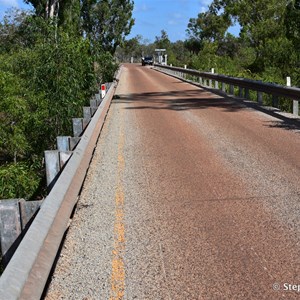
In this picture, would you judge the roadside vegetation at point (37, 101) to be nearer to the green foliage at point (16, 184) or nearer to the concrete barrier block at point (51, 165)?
the green foliage at point (16, 184)

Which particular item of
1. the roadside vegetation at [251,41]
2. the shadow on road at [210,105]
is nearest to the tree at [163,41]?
the roadside vegetation at [251,41]

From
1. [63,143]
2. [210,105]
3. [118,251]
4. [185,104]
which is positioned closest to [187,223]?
[118,251]

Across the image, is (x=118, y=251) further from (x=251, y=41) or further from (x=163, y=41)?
(x=163, y=41)

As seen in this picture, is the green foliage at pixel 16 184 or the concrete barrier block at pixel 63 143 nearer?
the concrete barrier block at pixel 63 143

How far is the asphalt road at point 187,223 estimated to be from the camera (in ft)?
12.5

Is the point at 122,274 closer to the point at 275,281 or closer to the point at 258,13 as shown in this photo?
the point at 275,281

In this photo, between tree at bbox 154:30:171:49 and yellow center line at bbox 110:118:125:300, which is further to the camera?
tree at bbox 154:30:171:49

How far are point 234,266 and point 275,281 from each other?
41cm

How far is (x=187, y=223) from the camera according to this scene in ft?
16.8

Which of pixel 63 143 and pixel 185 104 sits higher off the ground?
pixel 63 143

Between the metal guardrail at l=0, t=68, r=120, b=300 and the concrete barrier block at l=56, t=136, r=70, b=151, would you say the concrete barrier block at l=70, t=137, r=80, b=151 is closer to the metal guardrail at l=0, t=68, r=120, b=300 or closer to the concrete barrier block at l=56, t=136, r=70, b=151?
the concrete barrier block at l=56, t=136, r=70, b=151

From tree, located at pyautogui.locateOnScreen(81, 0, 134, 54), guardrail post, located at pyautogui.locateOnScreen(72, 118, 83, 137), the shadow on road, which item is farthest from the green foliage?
tree, located at pyautogui.locateOnScreen(81, 0, 134, 54)

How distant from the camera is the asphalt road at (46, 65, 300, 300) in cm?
381

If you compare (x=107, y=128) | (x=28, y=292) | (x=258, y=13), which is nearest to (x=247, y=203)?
(x=28, y=292)
